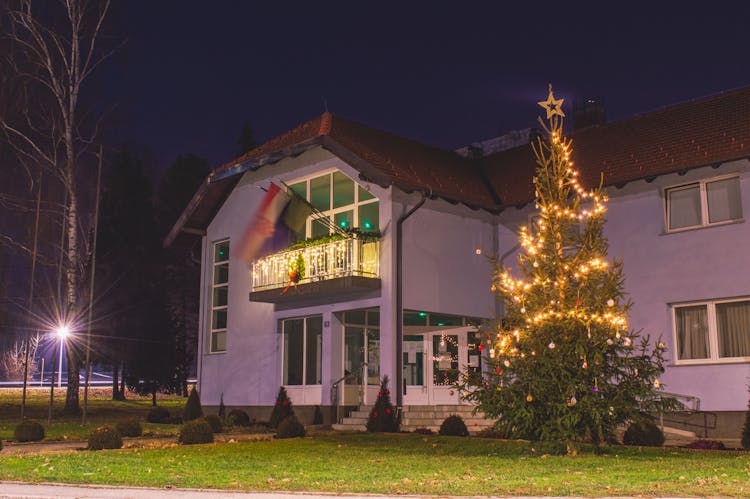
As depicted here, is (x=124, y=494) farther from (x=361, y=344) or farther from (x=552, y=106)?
(x=361, y=344)

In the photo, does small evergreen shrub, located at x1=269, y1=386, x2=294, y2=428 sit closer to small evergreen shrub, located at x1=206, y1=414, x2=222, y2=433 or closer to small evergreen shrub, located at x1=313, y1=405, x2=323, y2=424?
small evergreen shrub, located at x1=313, y1=405, x2=323, y2=424

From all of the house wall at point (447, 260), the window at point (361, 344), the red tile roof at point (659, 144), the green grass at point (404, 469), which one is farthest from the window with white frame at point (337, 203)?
the green grass at point (404, 469)

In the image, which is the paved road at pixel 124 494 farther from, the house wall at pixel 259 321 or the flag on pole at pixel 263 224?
the flag on pole at pixel 263 224

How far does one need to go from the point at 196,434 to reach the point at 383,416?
4.26 meters

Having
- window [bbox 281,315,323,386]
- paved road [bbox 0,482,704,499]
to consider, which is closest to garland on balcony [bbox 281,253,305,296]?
window [bbox 281,315,323,386]

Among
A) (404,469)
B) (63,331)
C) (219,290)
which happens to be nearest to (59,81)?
(63,331)

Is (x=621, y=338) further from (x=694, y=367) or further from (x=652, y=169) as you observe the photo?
(x=652, y=169)

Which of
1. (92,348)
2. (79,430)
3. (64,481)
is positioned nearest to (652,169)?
(64,481)

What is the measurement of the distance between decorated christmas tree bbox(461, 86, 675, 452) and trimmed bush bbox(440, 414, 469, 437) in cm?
370

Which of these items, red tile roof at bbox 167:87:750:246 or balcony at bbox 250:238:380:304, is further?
balcony at bbox 250:238:380:304

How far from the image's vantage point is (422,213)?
1980 cm

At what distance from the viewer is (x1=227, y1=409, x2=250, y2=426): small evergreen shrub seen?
2109cm

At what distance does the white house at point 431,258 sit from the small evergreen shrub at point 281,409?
0.65 metres

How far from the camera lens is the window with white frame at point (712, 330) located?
1666 centimetres
